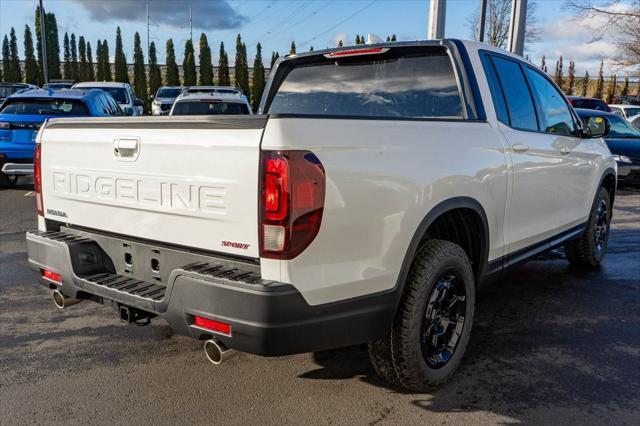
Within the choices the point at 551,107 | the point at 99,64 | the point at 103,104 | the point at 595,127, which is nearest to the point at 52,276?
the point at 551,107

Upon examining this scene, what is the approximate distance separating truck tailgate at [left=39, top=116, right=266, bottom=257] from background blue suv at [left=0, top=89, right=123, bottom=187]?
700cm

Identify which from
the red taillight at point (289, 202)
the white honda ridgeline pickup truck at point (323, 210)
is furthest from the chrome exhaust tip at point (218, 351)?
the red taillight at point (289, 202)

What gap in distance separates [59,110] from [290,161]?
8941 millimetres

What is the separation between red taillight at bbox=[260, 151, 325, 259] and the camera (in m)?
2.46

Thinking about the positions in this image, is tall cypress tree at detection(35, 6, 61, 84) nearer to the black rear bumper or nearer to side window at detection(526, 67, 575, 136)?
side window at detection(526, 67, 575, 136)

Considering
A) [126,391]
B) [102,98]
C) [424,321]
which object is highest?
[102,98]

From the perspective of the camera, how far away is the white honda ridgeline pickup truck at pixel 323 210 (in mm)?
2531

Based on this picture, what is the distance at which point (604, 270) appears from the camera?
20.1 ft

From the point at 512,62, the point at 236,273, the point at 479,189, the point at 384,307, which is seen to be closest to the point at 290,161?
the point at 236,273

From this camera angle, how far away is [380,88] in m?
4.11

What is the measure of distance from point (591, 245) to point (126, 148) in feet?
15.6

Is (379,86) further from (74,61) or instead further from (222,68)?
(74,61)

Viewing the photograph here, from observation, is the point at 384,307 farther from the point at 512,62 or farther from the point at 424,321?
the point at 512,62

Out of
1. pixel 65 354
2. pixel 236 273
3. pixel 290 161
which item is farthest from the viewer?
pixel 65 354
